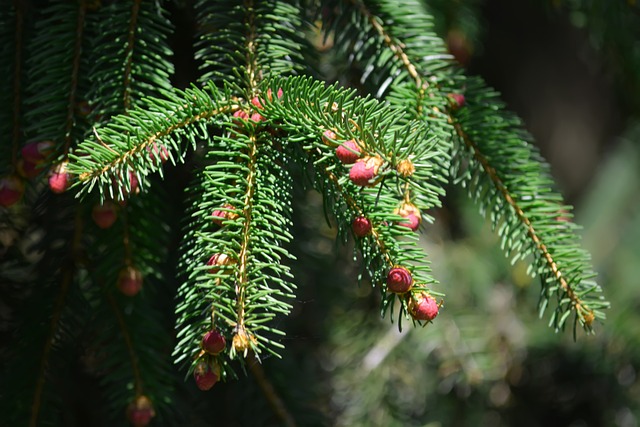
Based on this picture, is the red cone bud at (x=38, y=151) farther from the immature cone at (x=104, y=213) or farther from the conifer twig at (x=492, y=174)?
the conifer twig at (x=492, y=174)

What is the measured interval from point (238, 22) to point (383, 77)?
6.8 inches

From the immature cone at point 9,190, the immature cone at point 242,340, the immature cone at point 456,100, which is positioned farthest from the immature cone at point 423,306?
the immature cone at point 9,190

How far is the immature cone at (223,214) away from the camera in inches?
20.2

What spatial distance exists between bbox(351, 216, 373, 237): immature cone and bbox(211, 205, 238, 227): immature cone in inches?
3.5

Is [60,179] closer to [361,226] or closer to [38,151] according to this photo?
[38,151]

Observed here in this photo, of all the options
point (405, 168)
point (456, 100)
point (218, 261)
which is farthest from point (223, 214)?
point (456, 100)

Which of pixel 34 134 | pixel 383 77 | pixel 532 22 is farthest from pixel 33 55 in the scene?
pixel 532 22

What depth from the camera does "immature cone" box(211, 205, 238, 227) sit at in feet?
1.68

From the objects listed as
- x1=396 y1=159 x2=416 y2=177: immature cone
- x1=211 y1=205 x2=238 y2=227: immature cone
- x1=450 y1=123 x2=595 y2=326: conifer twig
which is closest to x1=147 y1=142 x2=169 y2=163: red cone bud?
x1=211 y1=205 x2=238 y2=227: immature cone

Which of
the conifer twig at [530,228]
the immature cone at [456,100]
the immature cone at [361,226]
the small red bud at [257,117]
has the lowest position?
the conifer twig at [530,228]

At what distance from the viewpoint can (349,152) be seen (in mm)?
487

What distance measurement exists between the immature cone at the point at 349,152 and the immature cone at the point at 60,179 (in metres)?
0.21

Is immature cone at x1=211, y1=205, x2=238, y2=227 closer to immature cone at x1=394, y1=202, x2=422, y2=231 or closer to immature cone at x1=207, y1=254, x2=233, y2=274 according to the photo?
immature cone at x1=207, y1=254, x2=233, y2=274

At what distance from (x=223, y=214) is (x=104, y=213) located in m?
0.15
